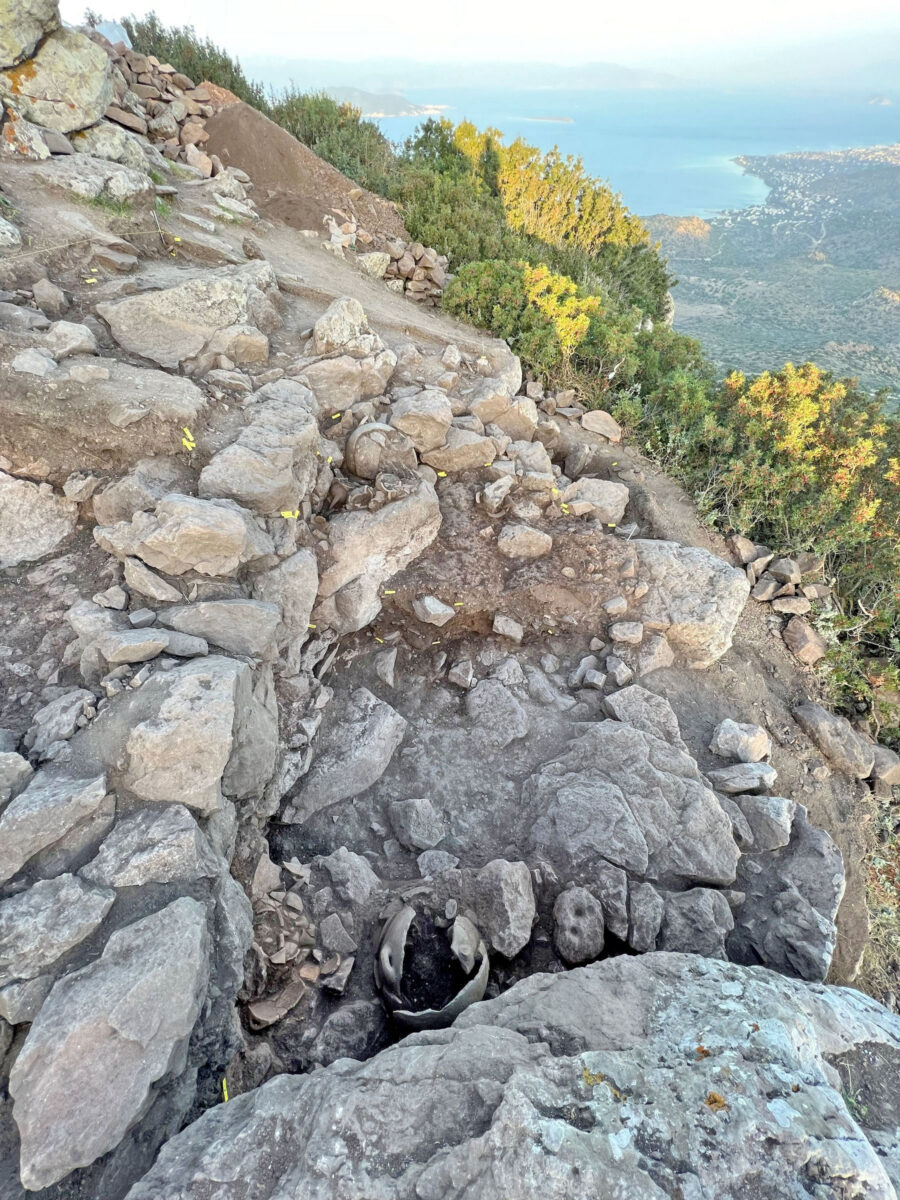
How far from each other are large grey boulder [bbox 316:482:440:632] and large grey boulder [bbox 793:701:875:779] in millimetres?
5428

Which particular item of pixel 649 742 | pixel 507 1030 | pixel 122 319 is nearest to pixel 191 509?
pixel 122 319

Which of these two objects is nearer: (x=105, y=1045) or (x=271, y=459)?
(x=105, y=1045)

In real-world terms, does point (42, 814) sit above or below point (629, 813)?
above

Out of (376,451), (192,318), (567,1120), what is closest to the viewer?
(567,1120)

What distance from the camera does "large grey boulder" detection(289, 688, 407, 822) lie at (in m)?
5.59

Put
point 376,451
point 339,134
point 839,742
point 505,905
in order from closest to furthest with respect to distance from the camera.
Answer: point 505,905 < point 376,451 < point 839,742 < point 339,134

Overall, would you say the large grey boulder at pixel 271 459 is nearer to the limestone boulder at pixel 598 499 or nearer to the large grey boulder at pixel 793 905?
the limestone boulder at pixel 598 499

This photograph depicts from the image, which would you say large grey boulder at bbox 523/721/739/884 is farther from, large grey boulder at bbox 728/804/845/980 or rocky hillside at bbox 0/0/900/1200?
large grey boulder at bbox 728/804/845/980

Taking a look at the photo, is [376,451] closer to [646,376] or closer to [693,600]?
[693,600]

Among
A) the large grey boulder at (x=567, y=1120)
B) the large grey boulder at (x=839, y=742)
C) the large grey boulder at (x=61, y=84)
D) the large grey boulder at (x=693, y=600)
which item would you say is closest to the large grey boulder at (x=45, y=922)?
the large grey boulder at (x=567, y=1120)

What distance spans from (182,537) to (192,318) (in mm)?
3278

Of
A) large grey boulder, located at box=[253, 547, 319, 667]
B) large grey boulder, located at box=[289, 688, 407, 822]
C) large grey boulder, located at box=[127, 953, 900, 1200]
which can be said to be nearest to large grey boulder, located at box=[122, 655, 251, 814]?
large grey boulder, located at box=[253, 547, 319, 667]

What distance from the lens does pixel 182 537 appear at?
486 centimetres

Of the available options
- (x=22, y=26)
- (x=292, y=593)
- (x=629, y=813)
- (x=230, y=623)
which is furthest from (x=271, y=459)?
(x=22, y=26)
